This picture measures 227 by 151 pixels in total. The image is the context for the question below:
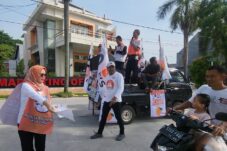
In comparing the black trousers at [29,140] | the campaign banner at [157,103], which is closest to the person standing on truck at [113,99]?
the campaign banner at [157,103]

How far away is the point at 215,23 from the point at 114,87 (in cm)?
1791

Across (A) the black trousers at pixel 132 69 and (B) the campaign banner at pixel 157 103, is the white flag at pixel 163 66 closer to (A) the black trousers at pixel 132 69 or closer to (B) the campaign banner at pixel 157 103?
(B) the campaign banner at pixel 157 103

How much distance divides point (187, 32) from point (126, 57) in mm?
17472

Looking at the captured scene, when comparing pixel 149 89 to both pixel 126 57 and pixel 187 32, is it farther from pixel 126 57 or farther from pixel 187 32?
pixel 187 32

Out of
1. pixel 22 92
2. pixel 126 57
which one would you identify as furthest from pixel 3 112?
pixel 126 57

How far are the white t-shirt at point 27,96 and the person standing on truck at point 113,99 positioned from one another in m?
2.82

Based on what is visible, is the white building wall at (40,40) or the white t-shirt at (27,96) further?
the white building wall at (40,40)

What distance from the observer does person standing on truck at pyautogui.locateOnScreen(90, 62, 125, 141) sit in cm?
711

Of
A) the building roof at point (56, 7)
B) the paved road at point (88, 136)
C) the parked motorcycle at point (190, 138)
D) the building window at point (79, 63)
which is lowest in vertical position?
the paved road at point (88, 136)

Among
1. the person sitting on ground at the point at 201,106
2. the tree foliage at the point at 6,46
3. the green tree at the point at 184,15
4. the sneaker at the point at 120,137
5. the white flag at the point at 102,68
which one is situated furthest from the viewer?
the tree foliage at the point at 6,46

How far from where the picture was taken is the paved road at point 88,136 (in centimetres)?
645

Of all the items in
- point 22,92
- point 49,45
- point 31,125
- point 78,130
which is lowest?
point 78,130

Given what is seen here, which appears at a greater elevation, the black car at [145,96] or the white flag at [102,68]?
the white flag at [102,68]

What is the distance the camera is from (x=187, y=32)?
86.7 feet
